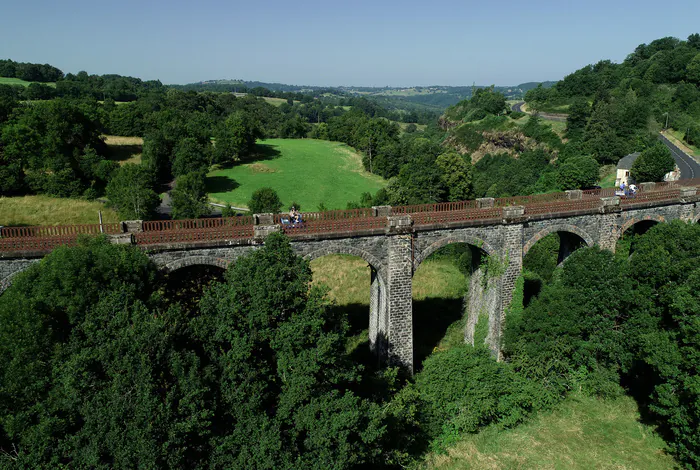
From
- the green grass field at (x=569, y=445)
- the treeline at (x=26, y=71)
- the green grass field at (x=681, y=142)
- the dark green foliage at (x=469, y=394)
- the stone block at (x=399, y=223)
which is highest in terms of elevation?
the treeline at (x=26, y=71)

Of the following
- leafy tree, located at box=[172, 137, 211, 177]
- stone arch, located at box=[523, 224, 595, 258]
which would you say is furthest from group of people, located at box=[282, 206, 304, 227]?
leafy tree, located at box=[172, 137, 211, 177]

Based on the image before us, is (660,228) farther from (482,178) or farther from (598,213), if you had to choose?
(482,178)

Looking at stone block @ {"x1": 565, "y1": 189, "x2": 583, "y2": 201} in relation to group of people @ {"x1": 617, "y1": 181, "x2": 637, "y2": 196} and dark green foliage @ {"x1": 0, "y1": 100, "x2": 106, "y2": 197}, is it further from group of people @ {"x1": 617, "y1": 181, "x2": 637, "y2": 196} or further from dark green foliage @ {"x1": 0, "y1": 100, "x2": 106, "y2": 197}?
dark green foliage @ {"x1": 0, "y1": 100, "x2": 106, "y2": 197}

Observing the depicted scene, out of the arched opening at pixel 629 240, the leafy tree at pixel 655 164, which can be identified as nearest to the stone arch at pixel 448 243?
the arched opening at pixel 629 240

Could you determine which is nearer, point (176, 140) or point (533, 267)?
point (533, 267)

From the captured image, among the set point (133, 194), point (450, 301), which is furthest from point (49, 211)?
point (450, 301)

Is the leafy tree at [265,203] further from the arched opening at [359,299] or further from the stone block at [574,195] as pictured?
the stone block at [574,195]

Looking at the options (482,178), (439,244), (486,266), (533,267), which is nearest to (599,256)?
(486,266)
